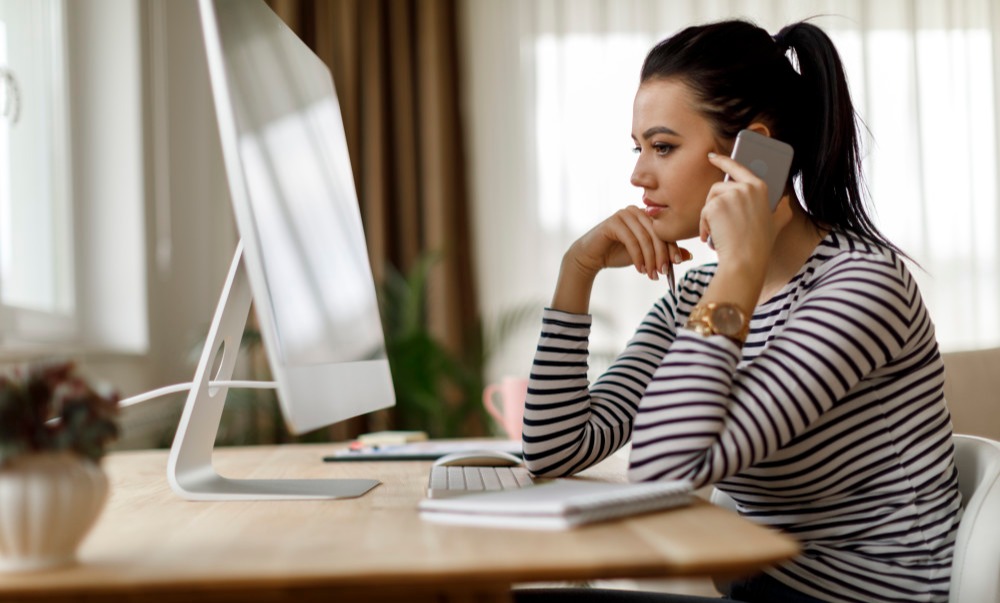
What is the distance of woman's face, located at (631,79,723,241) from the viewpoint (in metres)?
1.24

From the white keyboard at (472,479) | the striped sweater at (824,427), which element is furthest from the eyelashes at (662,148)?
the white keyboard at (472,479)

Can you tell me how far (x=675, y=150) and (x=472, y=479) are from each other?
488 millimetres

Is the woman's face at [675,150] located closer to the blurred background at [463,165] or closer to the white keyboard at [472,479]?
the white keyboard at [472,479]

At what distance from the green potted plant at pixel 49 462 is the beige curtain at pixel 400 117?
3047mm

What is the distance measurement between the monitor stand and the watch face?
404mm

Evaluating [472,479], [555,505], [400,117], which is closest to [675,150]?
[472,479]

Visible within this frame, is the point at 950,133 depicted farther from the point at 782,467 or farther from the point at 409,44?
the point at 782,467

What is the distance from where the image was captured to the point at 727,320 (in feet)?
3.22

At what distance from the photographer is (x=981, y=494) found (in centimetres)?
101

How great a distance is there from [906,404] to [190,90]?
9.27 feet

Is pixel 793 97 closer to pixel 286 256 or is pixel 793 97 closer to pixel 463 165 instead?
pixel 286 256

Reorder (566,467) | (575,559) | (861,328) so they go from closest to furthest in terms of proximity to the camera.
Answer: (575,559), (861,328), (566,467)

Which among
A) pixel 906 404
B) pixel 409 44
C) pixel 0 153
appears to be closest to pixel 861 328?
pixel 906 404

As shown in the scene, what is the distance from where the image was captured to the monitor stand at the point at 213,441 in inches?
38.8
